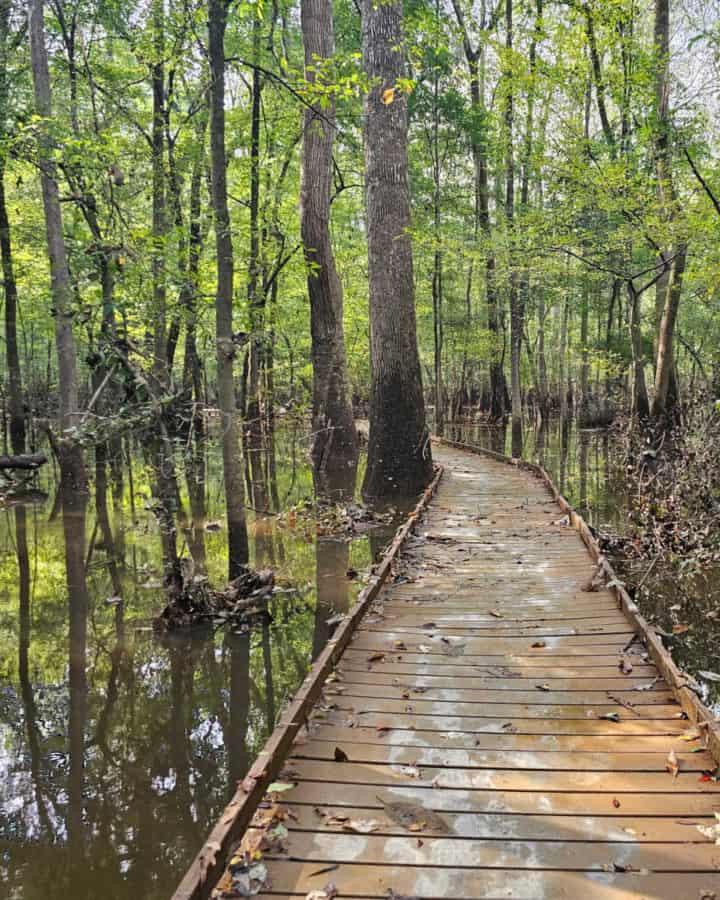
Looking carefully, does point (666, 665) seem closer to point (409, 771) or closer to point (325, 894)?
point (409, 771)

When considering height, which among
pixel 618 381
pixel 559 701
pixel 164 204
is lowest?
pixel 559 701

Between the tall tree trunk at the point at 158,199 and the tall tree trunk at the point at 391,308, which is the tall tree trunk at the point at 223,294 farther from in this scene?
the tall tree trunk at the point at 391,308

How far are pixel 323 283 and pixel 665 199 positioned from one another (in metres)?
6.08

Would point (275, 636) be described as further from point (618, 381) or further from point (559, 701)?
point (618, 381)

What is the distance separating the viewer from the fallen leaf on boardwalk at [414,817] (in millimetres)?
2619

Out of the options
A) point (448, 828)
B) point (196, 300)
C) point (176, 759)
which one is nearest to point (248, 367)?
point (196, 300)

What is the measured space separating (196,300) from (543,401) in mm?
23171

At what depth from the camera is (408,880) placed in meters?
2.34

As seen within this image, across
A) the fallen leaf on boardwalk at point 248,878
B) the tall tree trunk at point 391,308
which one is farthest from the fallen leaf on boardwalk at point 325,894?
the tall tree trunk at point 391,308

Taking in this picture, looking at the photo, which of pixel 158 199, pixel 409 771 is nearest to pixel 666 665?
pixel 409 771

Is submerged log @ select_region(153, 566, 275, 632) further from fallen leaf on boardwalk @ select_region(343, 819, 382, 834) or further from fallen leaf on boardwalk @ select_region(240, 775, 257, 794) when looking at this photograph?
fallen leaf on boardwalk @ select_region(343, 819, 382, 834)

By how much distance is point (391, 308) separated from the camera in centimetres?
1020

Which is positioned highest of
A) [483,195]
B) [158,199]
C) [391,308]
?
[483,195]

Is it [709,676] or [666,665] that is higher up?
[666,665]
